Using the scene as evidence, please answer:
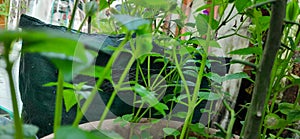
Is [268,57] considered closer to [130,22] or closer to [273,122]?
[130,22]

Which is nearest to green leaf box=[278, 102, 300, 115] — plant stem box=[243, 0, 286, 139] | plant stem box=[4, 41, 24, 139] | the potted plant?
the potted plant

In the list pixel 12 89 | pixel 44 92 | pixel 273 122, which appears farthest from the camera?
pixel 44 92

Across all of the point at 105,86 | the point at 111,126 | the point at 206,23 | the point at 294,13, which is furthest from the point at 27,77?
the point at 294,13

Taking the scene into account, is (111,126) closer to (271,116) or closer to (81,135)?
(271,116)

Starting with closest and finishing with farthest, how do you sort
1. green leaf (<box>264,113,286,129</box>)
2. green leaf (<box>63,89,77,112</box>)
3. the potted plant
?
the potted plant, green leaf (<box>63,89,77,112</box>), green leaf (<box>264,113,286,129</box>)

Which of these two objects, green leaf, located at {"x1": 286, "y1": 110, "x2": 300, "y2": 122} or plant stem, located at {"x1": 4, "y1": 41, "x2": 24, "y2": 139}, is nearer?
plant stem, located at {"x1": 4, "y1": 41, "x2": 24, "y2": 139}

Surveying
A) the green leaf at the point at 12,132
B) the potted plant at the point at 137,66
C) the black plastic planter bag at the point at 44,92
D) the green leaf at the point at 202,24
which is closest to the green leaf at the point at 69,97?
the potted plant at the point at 137,66

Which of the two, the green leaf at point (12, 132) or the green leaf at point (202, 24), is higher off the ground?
Answer: the green leaf at point (202, 24)

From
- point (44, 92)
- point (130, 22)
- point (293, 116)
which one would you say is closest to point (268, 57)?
point (130, 22)

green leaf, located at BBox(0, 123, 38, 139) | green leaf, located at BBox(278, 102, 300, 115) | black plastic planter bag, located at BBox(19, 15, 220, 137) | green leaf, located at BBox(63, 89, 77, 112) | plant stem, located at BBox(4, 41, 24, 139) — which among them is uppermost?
plant stem, located at BBox(4, 41, 24, 139)

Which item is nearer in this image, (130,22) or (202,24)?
(130,22)

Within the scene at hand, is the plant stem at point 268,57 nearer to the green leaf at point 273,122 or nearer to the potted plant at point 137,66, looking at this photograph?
the potted plant at point 137,66

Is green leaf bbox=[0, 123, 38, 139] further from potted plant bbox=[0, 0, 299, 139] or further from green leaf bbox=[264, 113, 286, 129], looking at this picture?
green leaf bbox=[264, 113, 286, 129]

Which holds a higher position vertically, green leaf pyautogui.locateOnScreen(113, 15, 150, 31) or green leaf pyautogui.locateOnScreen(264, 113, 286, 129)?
green leaf pyautogui.locateOnScreen(113, 15, 150, 31)
